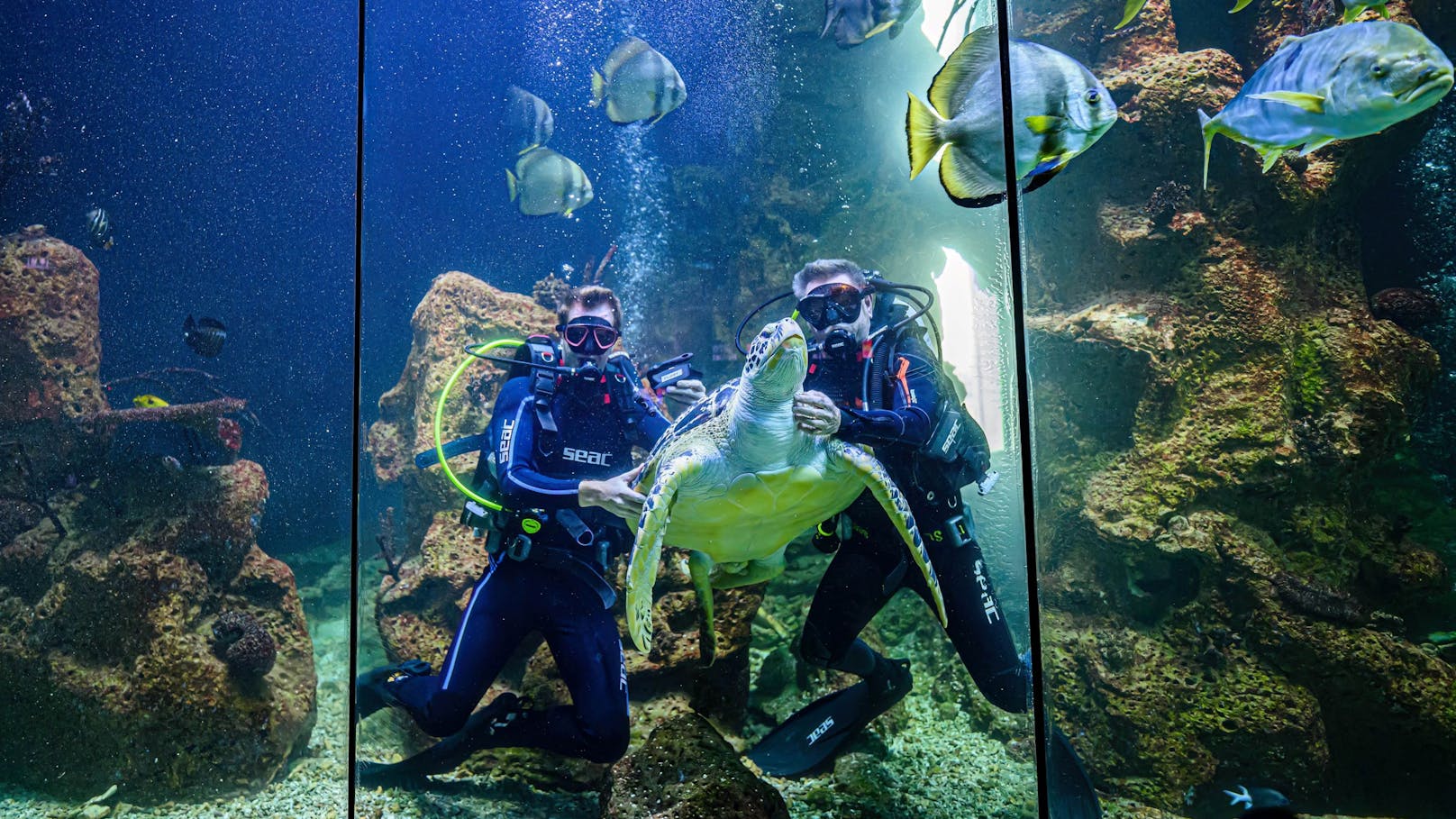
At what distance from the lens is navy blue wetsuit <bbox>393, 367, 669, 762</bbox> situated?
2.57m

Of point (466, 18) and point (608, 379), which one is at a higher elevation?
point (466, 18)

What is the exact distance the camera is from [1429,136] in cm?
218

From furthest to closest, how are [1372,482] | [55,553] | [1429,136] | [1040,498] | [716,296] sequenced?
1. [716,296]
2. [55,553]
3. [1040,498]
4. [1372,482]
5. [1429,136]

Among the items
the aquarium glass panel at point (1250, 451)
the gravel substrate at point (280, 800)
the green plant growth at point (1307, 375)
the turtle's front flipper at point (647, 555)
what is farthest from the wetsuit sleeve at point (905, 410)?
the gravel substrate at point (280, 800)

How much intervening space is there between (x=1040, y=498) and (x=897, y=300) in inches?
54.6

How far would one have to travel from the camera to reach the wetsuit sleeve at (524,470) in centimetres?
258

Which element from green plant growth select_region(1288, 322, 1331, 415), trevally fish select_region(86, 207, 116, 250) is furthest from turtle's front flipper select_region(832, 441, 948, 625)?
trevally fish select_region(86, 207, 116, 250)

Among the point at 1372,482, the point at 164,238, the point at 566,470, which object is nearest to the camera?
the point at 1372,482

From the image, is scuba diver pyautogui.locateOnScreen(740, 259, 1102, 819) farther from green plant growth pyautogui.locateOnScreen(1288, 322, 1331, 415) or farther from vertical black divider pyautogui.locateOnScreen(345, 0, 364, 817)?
vertical black divider pyautogui.locateOnScreen(345, 0, 364, 817)

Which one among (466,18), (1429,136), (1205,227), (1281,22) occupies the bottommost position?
(1205,227)

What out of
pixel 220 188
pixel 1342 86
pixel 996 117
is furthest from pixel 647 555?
pixel 220 188

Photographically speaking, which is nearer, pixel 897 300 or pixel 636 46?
pixel 897 300

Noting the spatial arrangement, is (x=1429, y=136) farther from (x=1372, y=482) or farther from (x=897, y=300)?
(x=897, y=300)

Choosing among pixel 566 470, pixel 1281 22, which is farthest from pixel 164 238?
pixel 1281 22
